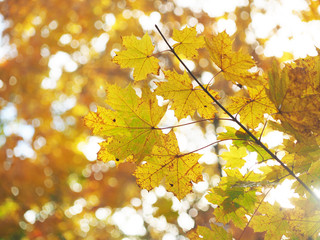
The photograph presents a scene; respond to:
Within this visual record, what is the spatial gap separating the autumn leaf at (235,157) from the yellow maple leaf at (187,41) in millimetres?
343

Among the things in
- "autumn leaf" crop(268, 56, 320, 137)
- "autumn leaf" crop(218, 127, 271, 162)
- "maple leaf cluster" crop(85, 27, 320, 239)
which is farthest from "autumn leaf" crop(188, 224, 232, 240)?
"autumn leaf" crop(268, 56, 320, 137)

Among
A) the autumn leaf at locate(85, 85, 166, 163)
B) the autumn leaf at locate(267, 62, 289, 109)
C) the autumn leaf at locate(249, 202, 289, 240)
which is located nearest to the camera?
the autumn leaf at locate(267, 62, 289, 109)

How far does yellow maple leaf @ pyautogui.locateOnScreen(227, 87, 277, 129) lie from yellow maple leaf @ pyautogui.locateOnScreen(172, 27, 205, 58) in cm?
18

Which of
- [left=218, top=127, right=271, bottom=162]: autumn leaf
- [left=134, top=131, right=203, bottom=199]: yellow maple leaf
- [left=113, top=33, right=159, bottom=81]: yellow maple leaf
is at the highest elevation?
[left=113, top=33, right=159, bottom=81]: yellow maple leaf

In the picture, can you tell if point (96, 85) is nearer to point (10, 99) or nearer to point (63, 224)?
point (10, 99)

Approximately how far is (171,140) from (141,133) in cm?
8

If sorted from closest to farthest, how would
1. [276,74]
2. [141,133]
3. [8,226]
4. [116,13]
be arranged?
Answer: [276,74]
[141,133]
[8,226]
[116,13]

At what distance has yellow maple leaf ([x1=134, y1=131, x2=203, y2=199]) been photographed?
716 millimetres

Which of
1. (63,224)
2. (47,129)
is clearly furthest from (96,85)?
(63,224)

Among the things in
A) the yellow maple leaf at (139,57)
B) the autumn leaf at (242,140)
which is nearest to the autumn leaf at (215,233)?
the autumn leaf at (242,140)

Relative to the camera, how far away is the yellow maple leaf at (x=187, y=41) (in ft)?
2.37

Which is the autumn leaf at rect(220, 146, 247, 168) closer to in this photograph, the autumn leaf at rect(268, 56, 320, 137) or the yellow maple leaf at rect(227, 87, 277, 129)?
the yellow maple leaf at rect(227, 87, 277, 129)

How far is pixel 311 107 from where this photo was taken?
1.95ft

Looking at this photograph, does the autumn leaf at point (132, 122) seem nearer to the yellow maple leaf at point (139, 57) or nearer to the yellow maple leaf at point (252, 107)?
the yellow maple leaf at point (139, 57)
